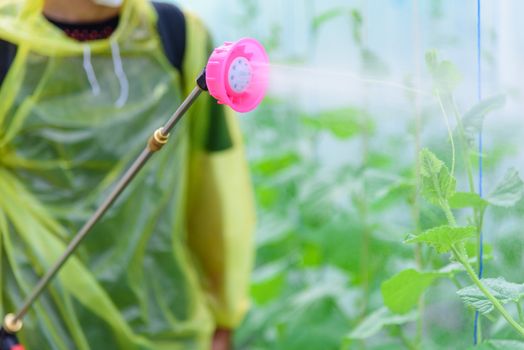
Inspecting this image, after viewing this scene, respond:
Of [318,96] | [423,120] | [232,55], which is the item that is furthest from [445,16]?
[318,96]

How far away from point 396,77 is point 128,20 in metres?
0.45

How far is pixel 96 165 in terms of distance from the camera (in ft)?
4.25

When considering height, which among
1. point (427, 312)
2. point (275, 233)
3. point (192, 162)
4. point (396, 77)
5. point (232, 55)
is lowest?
point (275, 233)

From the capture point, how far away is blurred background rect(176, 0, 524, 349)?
0.91 metres

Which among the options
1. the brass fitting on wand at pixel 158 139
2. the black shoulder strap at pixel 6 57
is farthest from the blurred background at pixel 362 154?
the black shoulder strap at pixel 6 57

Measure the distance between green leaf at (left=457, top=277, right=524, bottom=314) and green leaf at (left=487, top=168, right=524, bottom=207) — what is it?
0.07 metres

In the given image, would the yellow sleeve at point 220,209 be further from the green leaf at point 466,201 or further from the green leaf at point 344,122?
the green leaf at point 466,201

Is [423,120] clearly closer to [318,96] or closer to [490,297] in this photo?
[490,297]

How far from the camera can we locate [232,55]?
0.81 m

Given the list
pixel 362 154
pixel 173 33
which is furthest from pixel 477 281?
pixel 362 154

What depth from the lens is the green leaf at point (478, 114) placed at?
832 millimetres

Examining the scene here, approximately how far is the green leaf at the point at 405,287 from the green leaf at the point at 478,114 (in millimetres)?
149

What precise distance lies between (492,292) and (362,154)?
3.67 feet

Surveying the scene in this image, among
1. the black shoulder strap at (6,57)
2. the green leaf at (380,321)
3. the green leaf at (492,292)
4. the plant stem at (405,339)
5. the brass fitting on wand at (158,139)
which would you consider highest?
the black shoulder strap at (6,57)
